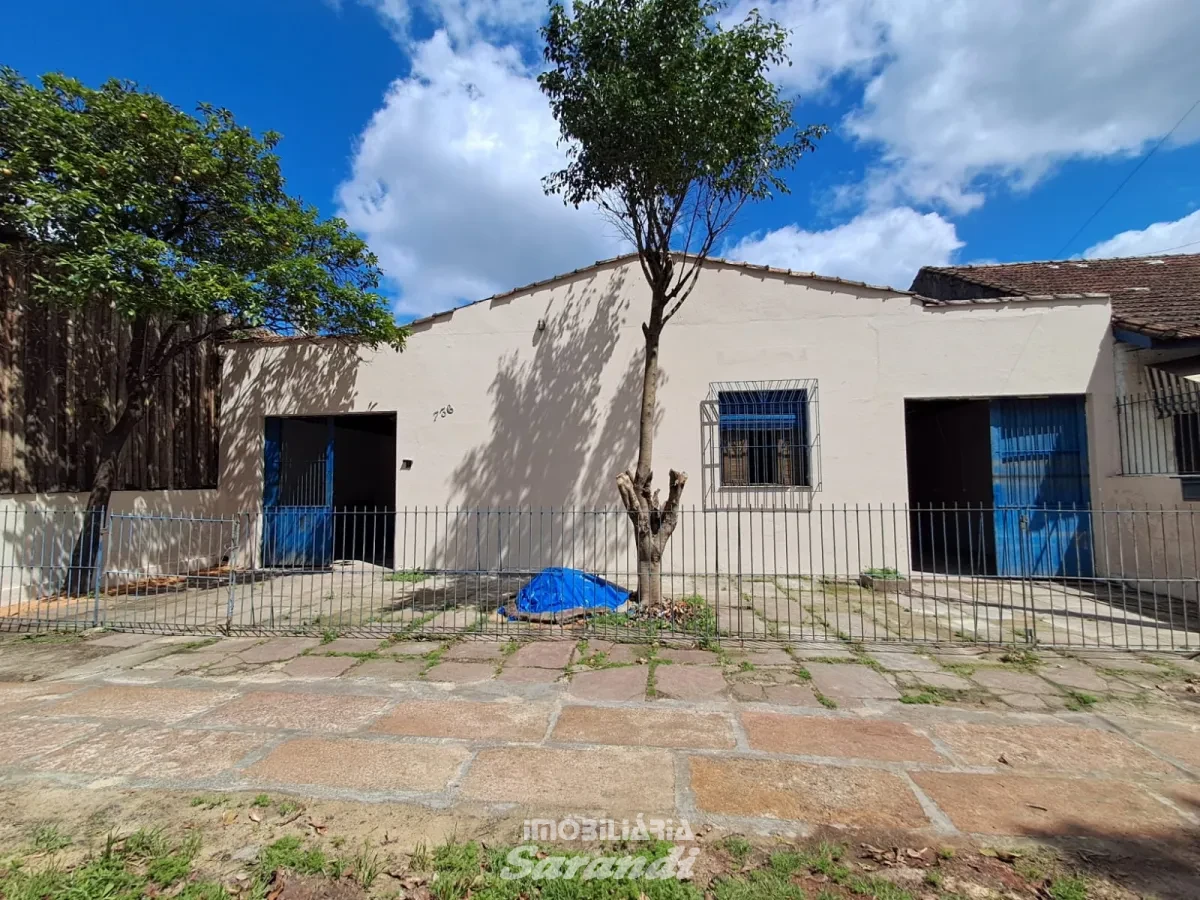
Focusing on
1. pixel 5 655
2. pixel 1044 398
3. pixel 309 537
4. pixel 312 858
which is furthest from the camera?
pixel 309 537

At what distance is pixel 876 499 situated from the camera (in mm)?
8164

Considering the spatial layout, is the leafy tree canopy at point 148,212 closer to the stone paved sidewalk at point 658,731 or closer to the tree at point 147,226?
the tree at point 147,226

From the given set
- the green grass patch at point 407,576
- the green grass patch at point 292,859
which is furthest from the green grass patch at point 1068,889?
the green grass patch at point 407,576

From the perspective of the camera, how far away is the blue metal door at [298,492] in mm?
9477

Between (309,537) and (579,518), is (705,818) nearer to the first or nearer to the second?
(579,518)

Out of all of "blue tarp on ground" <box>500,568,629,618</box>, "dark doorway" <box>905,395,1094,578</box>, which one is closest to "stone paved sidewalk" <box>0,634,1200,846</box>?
"blue tarp on ground" <box>500,568,629,618</box>

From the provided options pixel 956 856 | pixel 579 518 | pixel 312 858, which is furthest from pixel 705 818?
pixel 579 518

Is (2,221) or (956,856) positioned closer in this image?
(956,856)

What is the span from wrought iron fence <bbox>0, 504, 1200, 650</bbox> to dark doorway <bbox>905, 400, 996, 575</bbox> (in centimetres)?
20

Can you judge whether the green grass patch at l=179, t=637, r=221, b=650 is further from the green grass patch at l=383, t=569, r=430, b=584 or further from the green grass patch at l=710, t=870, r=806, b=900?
the green grass patch at l=710, t=870, r=806, b=900

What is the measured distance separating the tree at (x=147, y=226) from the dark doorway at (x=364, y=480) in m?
2.70

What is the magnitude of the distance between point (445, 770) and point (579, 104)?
641 cm

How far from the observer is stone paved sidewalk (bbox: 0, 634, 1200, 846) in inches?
109

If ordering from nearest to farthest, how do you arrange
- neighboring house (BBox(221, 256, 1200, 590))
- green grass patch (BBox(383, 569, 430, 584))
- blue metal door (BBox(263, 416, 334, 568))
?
neighboring house (BBox(221, 256, 1200, 590)) → green grass patch (BBox(383, 569, 430, 584)) → blue metal door (BBox(263, 416, 334, 568))
